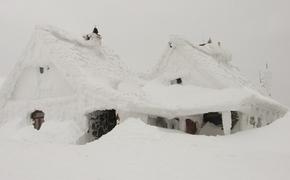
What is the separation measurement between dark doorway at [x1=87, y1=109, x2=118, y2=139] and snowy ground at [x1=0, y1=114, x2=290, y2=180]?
4224 millimetres

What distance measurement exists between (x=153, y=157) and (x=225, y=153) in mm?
3143

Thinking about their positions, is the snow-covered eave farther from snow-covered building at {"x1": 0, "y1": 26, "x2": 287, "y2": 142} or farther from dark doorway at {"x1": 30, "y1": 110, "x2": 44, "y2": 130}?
dark doorway at {"x1": 30, "y1": 110, "x2": 44, "y2": 130}

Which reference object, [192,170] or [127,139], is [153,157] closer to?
[192,170]

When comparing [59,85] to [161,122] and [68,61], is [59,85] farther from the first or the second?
[161,122]

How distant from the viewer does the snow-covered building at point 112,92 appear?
21.9 m

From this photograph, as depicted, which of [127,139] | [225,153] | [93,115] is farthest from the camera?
[93,115]

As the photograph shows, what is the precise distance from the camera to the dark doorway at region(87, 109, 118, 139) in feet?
Result: 76.4

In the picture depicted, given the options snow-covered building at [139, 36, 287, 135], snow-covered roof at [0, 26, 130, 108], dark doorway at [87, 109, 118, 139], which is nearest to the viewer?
snow-covered building at [139, 36, 287, 135]

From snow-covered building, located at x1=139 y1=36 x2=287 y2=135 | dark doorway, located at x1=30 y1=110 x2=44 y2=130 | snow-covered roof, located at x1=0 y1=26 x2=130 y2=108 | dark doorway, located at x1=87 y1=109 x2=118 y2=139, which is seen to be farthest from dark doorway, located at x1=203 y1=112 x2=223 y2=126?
dark doorway, located at x1=30 y1=110 x2=44 y2=130

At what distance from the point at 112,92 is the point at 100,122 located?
3274 mm

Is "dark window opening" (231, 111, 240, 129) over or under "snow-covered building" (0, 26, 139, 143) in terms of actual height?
under

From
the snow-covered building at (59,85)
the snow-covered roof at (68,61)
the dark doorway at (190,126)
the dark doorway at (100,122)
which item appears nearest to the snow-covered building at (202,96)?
the dark doorway at (190,126)

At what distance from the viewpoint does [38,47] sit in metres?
24.6

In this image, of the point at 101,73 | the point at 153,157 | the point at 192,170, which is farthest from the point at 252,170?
the point at 101,73
